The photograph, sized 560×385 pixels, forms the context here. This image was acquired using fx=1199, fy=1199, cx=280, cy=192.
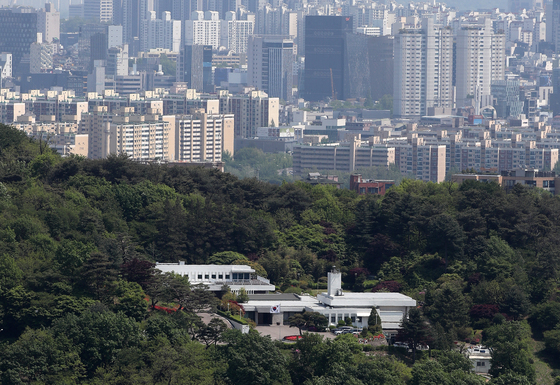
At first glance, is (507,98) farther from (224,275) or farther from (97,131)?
(224,275)

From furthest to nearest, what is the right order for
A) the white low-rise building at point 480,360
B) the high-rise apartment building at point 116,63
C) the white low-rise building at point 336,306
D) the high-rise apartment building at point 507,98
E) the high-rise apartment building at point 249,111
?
the high-rise apartment building at point 116,63
the high-rise apartment building at point 507,98
the high-rise apartment building at point 249,111
the white low-rise building at point 336,306
the white low-rise building at point 480,360

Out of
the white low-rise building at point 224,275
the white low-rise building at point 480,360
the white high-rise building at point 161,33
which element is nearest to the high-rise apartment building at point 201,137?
the white low-rise building at point 224,275

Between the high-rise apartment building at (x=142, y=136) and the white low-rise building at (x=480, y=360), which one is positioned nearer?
the white low-rise building at (x=480, y=360)

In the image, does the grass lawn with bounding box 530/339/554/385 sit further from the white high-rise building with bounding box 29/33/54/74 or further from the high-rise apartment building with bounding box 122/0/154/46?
the high-rise apartment building with bounding box 122/0/154/46

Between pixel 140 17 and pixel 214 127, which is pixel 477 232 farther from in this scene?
pixel 140 17

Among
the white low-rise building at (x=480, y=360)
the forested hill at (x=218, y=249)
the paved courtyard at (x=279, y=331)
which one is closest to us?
the forested hill at (x=218, y=249)

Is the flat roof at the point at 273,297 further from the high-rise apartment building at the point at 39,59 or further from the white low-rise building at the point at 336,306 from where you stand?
the high-rise apartment building at the point at 39,59

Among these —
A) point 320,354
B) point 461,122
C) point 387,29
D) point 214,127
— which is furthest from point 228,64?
point 320,354
